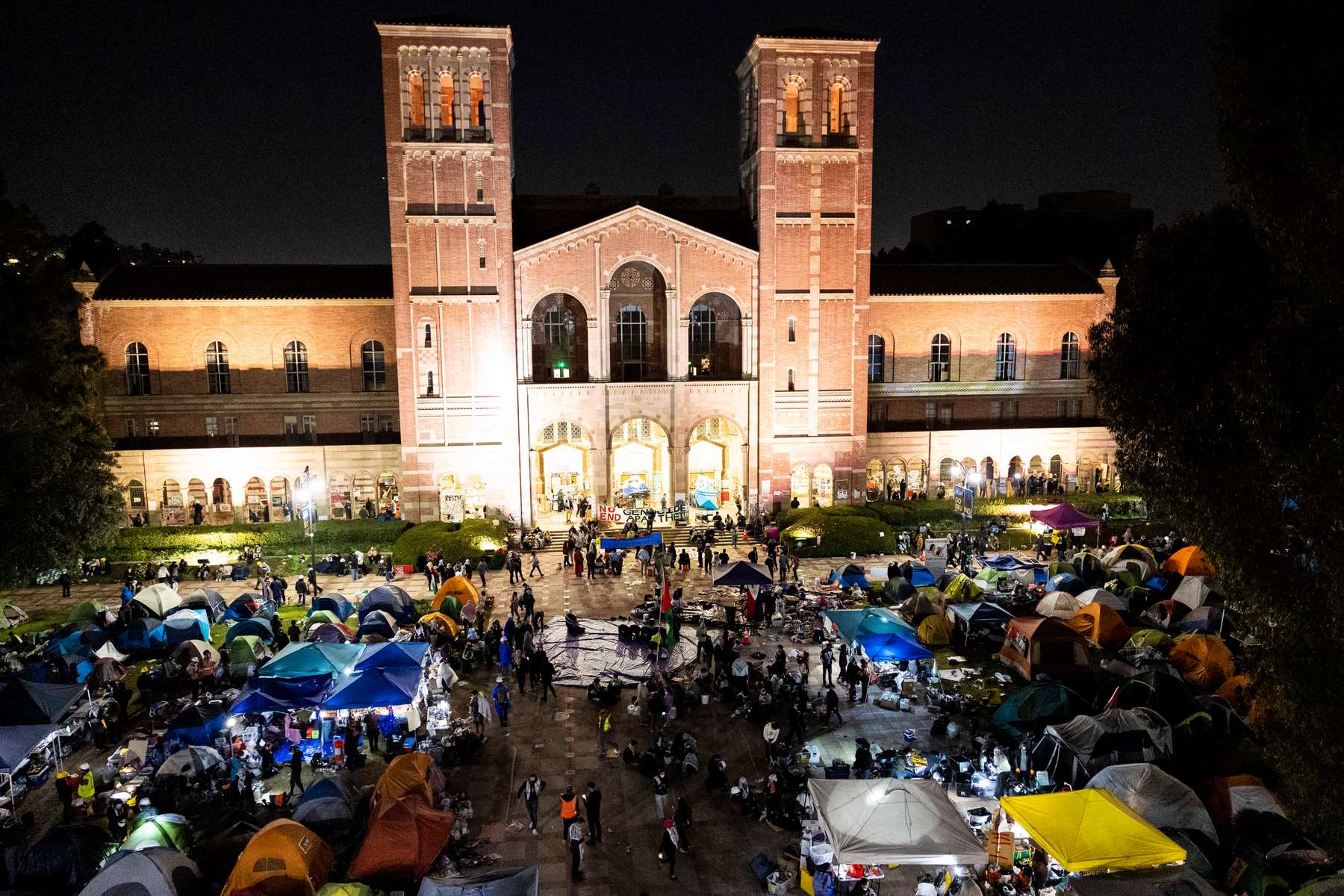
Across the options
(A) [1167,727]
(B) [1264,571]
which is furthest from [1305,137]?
(A) [1167,727]

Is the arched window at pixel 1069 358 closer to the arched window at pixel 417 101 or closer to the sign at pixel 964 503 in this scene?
the sign at pixel 964 503

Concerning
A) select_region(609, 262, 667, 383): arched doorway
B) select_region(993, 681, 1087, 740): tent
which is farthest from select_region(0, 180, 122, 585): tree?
select_region(993, 681, 1087, 740): tent

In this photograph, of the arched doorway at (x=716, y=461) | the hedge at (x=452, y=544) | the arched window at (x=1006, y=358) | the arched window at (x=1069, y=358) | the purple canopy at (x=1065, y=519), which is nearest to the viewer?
the hedge at (x=452, y=544)

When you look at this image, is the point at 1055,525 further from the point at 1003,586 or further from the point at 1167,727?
the point at 1167,727

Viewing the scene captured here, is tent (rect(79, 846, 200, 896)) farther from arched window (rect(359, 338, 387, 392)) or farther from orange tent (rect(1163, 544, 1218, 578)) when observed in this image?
arched window (rect(359, 338, 387, 392))

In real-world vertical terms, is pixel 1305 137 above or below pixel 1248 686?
above

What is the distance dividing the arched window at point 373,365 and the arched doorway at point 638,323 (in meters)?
12.7

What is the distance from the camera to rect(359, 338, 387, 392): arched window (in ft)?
154

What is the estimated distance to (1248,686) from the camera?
17.5 meters

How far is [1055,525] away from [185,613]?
1287 inches

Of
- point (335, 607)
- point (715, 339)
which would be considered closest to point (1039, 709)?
point (335, 607)

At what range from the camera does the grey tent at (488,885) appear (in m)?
12.9

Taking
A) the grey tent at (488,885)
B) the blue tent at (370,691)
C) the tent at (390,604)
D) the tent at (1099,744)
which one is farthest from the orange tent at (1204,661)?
the tent at (390,604)

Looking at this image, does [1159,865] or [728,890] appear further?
[728,890]
